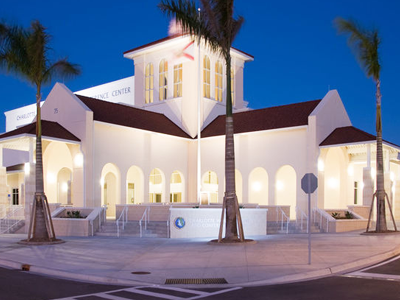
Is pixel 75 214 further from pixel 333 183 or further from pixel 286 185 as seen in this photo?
pixel 333 183

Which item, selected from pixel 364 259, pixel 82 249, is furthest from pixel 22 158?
pixel 364 259

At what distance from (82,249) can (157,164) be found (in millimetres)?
18838

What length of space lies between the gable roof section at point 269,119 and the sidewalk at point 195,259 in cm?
1463

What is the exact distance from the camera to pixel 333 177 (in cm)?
3806

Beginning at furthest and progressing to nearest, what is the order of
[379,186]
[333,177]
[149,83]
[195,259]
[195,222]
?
[149,83], [333,177], [379,186], [195,222], [195,259]

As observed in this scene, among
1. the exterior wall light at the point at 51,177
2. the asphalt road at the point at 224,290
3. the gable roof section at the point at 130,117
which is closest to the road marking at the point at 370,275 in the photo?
the asphalt road at the point at 224,290

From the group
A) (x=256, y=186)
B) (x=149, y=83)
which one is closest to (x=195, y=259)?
(x=256, y=186)

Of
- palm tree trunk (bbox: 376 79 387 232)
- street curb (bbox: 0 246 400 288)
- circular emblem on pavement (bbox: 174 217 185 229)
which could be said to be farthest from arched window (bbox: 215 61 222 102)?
street curb (bbox: 0 246 400 288)

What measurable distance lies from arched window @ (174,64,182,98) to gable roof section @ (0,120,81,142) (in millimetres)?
12272

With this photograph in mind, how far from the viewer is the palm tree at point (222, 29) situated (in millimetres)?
18984

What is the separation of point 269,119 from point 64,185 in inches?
658

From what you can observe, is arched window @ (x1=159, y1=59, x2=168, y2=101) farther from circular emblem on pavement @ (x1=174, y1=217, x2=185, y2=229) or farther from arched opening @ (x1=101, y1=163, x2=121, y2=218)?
circular emblem on pavement @ (x1=174, y1=217, x2=185, y2=229)

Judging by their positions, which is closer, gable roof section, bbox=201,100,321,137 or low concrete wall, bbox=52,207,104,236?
low concrete wall, bbox=52,207,104,236

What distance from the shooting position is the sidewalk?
1230cm
